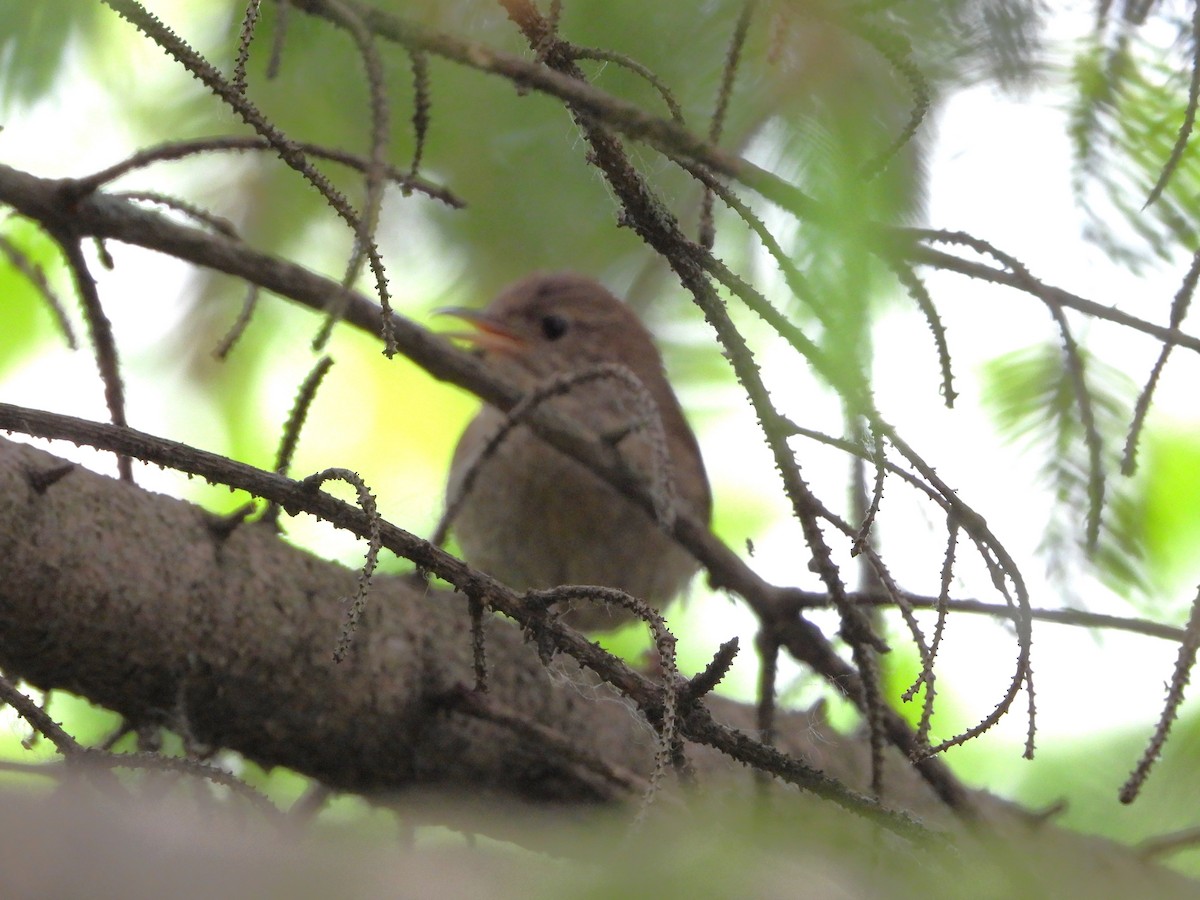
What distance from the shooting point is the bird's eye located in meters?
4.62

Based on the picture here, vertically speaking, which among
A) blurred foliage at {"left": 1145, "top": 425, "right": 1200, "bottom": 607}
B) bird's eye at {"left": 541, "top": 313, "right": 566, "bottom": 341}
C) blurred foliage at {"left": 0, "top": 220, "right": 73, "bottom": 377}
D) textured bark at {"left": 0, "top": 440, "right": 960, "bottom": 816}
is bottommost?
textured bark at {"left": 0, "top": 440, "right": 960, "bottom": 816}

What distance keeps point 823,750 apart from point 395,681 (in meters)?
1.12

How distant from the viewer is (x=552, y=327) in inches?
184

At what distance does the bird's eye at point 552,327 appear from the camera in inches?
182

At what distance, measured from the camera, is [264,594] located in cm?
238

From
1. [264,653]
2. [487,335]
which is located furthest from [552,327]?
[264,653]

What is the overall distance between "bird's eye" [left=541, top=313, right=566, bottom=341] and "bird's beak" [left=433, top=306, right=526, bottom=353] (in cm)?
9

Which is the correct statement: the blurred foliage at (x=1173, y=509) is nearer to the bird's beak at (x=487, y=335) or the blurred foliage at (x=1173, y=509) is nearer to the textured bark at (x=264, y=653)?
the textured bark at (x=264, y=653)

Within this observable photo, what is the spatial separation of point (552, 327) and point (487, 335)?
267 mm

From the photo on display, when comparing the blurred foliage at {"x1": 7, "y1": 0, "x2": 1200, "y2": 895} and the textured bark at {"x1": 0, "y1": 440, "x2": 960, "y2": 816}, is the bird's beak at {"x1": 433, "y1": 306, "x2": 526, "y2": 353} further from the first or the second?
the textured bark at {"x1": 0, "y1": 440, "x2": 960, "y2": 816}

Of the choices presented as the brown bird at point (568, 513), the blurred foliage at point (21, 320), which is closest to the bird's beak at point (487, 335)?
the brown bird at point (568, 513)

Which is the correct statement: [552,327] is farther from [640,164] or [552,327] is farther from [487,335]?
[640,164]

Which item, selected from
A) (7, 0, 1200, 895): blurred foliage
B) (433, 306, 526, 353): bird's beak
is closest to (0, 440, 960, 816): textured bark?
(7, 0, 1200, 895): blurred foliage

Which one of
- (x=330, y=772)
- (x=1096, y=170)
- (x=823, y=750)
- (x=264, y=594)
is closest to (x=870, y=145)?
(x=1096, y=170)
